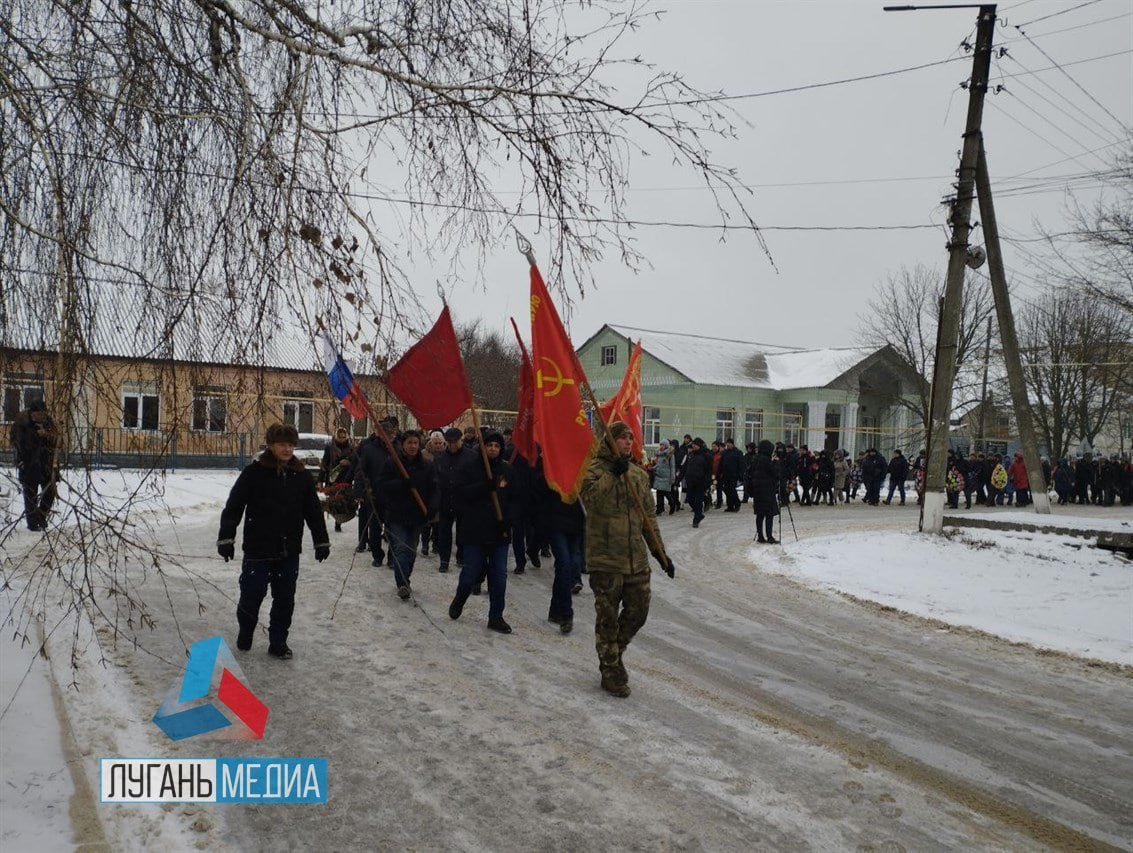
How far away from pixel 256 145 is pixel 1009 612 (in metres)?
9.27

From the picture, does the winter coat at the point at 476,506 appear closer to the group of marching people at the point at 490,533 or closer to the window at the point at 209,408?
the group of marching people at the point at 490,533

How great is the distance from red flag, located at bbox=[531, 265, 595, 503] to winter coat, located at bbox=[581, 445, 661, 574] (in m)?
0.25

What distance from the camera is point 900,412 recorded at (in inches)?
1670

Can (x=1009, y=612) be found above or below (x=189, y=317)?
below

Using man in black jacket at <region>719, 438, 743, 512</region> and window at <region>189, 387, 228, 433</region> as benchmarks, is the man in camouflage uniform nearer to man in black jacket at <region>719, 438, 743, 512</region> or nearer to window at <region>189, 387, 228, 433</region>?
window at <region>189, 387, 228, 433</region>

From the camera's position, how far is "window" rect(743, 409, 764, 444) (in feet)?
117

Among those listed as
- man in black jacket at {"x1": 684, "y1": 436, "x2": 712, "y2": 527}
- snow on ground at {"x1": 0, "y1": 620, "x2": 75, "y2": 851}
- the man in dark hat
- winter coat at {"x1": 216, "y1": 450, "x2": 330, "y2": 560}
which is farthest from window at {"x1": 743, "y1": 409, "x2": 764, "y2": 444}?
the man in dark hat

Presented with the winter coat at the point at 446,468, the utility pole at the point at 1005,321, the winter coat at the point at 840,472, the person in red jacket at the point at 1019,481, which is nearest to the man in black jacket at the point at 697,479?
the utility pole at the point at 1005,321

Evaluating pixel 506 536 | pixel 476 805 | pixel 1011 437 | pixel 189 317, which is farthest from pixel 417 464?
pixel 1011 437

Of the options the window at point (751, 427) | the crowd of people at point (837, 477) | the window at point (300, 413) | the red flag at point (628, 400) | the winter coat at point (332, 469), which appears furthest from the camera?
the window at point (751, 427)

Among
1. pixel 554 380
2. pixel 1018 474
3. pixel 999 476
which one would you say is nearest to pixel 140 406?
pixel 554 380

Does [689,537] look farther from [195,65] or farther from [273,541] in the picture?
[195,65]

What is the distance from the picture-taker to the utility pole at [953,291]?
13453mm

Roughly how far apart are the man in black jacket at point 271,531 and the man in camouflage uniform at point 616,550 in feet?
6.85
